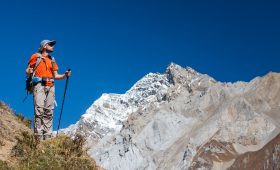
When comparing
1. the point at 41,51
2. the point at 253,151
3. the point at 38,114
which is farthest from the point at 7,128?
the point at 253,151

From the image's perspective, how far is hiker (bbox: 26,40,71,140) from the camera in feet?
41.0

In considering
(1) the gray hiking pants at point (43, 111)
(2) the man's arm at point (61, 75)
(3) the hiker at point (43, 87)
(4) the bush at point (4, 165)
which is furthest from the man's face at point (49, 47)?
(4) the bush at point (4, 165)

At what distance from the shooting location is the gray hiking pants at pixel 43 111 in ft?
40.9

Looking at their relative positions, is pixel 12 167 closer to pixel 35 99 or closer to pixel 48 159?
pixel 48 159

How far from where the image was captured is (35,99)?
12508 mm

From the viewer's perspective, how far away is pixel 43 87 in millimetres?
12609

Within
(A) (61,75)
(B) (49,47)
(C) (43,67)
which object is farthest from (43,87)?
(B) (49,47)

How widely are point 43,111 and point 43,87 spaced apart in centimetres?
54

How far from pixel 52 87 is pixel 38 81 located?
455 millimetres

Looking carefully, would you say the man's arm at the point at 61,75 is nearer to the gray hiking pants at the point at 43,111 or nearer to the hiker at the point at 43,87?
the hiker at the point at 43,87

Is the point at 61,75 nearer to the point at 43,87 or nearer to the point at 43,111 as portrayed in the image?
the point at 43,87

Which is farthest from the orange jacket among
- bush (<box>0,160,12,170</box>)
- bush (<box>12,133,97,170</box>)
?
bush (<box>0,160,12,170</box>)

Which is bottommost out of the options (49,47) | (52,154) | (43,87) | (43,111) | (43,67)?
(52,154)

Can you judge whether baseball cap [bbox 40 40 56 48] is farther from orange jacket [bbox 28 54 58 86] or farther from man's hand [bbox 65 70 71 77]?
man's hand [bbox 65 70 71 77]
